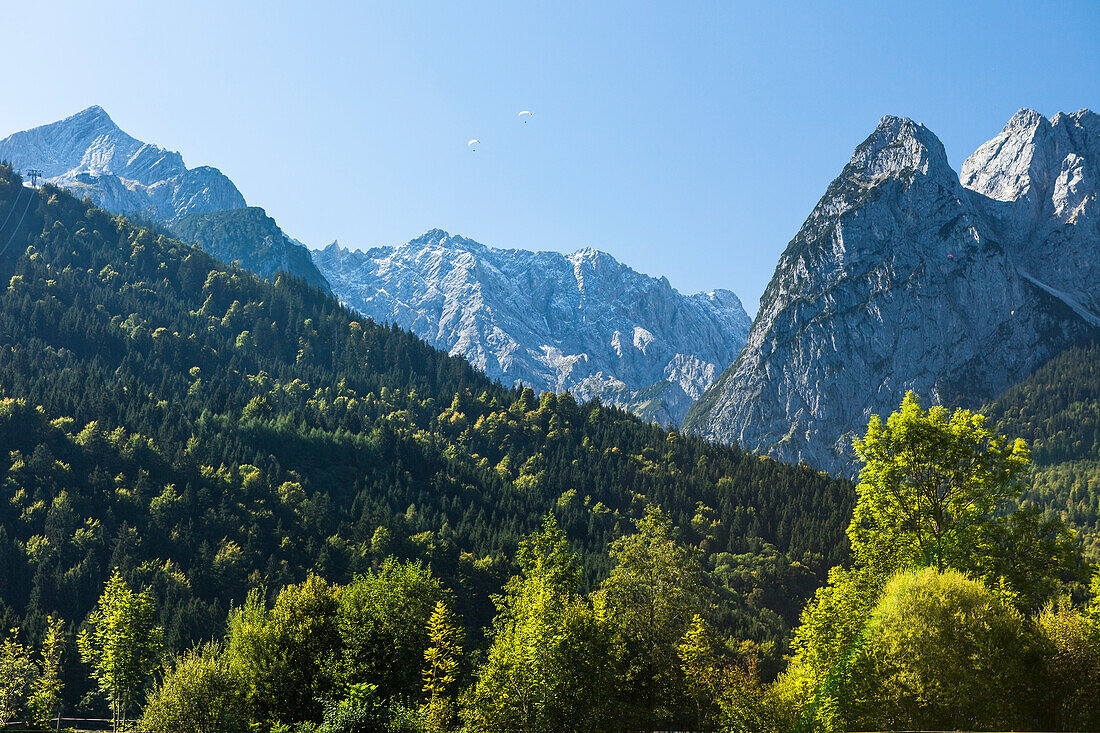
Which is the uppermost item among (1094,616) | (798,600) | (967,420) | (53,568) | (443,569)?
(967,420)

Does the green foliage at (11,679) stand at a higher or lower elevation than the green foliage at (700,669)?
lower

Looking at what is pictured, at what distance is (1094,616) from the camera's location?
4944cm

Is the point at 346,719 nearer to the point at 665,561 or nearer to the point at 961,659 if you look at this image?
the point at 665,561

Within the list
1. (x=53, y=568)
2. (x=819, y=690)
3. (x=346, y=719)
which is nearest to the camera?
(x=819, y=690)

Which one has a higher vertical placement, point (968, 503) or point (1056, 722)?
point (968, 503)

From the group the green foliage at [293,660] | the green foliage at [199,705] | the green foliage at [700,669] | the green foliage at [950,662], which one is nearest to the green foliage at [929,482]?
the green foliage at [950,662]

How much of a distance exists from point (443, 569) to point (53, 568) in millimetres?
74521

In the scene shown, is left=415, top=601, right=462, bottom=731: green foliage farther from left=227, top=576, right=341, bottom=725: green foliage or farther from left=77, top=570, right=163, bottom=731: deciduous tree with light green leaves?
left=77, top=570, right=163, bottom=731: deciduous tree with light green leaves

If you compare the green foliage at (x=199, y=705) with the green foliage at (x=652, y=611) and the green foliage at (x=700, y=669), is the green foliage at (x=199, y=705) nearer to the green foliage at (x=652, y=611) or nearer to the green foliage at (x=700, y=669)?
the green foliage at (x=652, y=611)

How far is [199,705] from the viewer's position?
6806 cm

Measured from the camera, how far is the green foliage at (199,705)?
67.0m

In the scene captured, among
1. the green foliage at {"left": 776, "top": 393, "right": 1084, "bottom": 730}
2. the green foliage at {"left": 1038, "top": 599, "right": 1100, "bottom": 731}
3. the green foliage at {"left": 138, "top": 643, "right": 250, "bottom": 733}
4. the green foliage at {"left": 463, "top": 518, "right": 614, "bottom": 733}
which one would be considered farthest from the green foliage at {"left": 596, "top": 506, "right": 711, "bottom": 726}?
the green foliage at {"left": 138, "top": 643, "right": 250, "bottom": 733}

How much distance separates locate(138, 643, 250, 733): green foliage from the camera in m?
67.0

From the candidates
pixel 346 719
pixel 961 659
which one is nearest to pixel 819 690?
pixel 961 659
